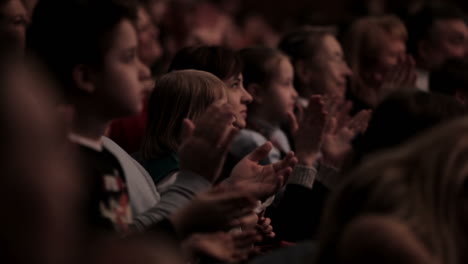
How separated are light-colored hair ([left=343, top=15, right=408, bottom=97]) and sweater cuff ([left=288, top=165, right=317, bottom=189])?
169 cm

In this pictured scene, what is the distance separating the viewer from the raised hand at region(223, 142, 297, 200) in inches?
97.3

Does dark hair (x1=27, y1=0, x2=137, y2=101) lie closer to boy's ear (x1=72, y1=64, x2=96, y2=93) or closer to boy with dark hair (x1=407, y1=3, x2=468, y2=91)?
boy's ear (x1=72, y1=64, x2=96, y2=93)

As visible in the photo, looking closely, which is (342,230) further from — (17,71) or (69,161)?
(17,71)

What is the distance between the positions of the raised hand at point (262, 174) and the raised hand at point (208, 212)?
0.50 meters

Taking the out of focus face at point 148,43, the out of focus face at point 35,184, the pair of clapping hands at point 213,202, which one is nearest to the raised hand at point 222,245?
the pair of clapping hands at point 213,202

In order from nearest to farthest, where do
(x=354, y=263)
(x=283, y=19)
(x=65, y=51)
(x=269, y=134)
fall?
1. (x=354, y=263)
2. (x=65, y=51)
3. (x=269, y=134)
4. (x=283, y=19)

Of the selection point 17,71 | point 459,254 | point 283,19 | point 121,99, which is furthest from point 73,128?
point 283,19

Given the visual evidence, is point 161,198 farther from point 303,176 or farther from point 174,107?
point 303,176

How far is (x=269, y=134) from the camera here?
4035 mm

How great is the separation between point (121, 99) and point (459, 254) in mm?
815

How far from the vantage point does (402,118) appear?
1.97 meters

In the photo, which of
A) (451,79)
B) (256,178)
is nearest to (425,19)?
(451,79)

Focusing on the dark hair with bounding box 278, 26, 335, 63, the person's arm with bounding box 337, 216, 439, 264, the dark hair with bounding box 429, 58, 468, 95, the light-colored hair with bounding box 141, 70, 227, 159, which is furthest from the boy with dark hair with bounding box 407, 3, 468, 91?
the person's arm with bounding box 337, 216, 439, 264

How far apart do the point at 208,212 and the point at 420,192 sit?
1.64 feet
